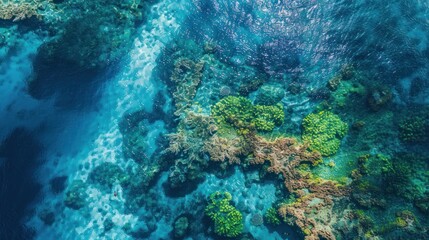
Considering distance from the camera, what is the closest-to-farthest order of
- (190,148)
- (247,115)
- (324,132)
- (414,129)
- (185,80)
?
(414,129)
(324,132)
(190,148)
(247,115)
(185,80)

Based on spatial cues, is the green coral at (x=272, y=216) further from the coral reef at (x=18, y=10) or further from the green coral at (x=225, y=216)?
the coral reef at (x=18, y=10)

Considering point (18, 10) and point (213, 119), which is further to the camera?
point (18, 10)

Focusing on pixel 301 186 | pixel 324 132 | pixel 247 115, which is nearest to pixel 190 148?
pixel 247 115

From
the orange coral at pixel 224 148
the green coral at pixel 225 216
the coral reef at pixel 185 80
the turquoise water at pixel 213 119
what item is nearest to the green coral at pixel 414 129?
the turquoise water at pixel 213 119

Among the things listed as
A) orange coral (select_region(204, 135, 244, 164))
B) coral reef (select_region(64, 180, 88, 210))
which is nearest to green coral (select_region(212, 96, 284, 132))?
orange coral (select_region(204, 135, 244, 164))

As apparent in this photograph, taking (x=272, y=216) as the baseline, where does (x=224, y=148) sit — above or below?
above

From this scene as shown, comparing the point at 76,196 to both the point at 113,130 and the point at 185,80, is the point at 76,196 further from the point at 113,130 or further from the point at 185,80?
the point at 185,80

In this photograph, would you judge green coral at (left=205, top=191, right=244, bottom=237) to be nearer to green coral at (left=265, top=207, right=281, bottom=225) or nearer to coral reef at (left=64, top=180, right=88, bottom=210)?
green coral at (left=265, top=207, right=281, bottom=225)

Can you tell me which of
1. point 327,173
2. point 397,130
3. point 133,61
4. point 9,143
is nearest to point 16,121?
point 9,143
